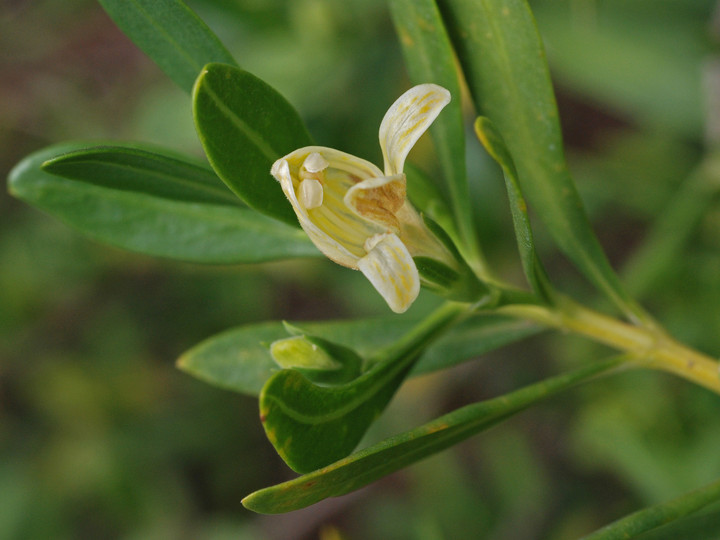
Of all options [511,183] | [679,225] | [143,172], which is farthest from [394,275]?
[679,225]

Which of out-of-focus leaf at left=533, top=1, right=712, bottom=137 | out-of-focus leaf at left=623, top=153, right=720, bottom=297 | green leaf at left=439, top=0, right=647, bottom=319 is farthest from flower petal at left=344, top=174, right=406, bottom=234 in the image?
out-of-focus leaf at left=533, top=1, right=712, bottom=137

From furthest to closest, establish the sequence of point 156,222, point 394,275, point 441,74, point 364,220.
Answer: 1. point 156,222
2. point 441,74
3. point 364,220
4. point 394,275

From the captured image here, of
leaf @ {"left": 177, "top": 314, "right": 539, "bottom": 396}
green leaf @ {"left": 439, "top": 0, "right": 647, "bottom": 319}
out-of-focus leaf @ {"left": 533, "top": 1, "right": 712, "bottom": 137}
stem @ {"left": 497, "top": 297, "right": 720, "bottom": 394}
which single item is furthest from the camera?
out-of-focus leaf @ {"left": 533, "top": 1, "right": 712, "bottom": 137}

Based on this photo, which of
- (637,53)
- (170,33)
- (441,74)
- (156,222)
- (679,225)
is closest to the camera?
(170,33)

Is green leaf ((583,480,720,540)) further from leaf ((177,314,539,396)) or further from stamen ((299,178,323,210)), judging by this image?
stamen ((299,178,323,210))

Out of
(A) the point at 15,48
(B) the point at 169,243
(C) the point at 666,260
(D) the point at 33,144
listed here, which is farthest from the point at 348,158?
(A) the point at 15,48

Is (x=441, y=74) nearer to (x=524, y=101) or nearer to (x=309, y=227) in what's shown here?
(x=524, y=101)

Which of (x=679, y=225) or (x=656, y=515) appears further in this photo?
(x=679, y=225)

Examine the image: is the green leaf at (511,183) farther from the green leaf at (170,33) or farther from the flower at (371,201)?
the green leaf at (170,33)
